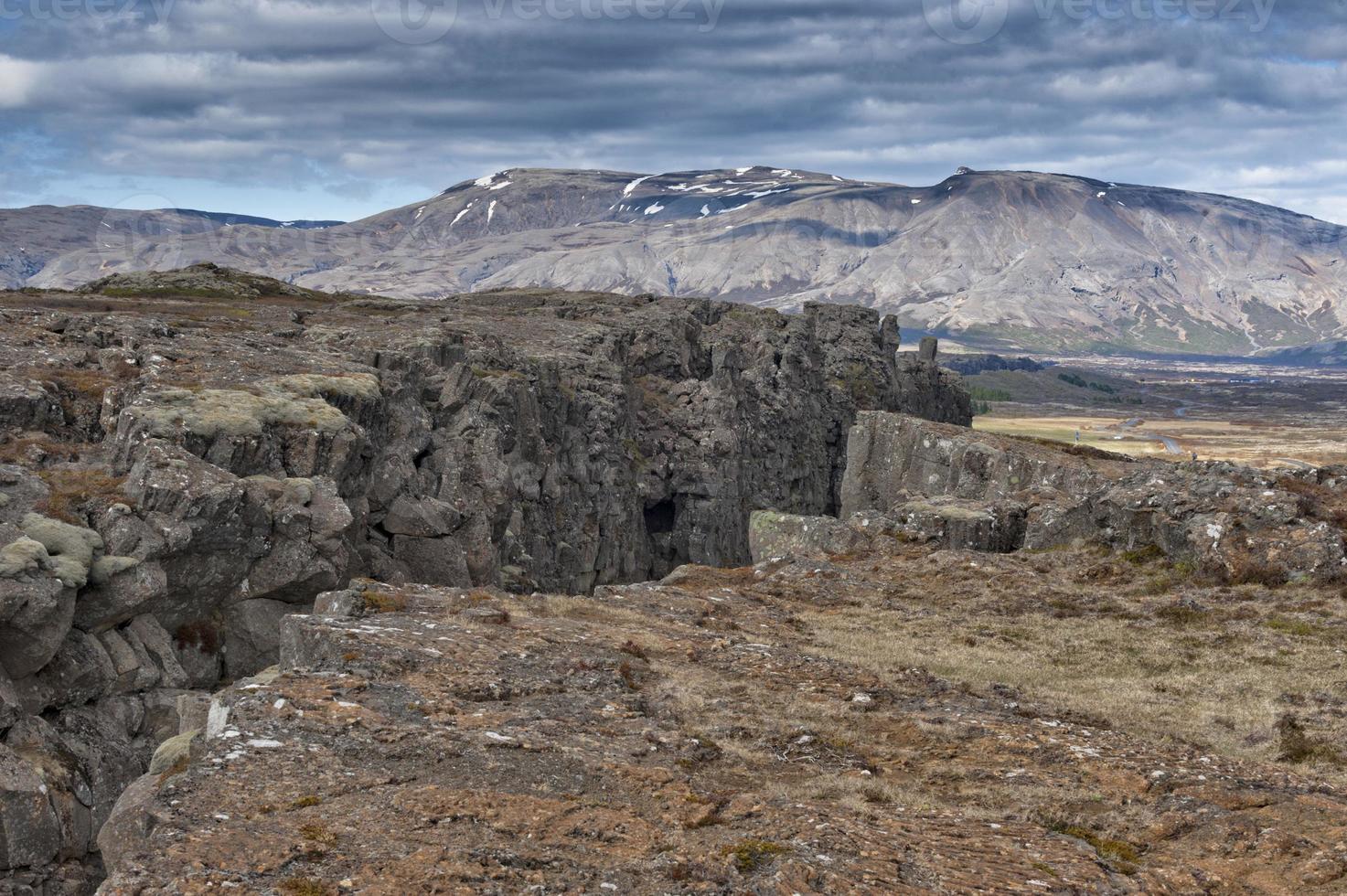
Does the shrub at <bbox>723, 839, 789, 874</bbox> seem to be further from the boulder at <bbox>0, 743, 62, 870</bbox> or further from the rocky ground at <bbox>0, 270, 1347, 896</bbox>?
the boulder at <bbox>0, 743, 62, 870</bbox>

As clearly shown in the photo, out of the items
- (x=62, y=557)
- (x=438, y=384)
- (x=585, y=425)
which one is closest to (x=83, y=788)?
(x=62, y=557)

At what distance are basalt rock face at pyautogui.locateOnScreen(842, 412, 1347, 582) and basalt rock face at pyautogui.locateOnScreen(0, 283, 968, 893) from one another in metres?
26.1

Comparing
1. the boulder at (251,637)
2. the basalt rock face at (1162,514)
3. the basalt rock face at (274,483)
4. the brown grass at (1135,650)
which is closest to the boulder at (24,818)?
the basalt rock face at (274,483)

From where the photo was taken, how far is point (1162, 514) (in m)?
45.8

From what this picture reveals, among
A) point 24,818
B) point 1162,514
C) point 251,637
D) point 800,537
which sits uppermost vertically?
point 1162,514

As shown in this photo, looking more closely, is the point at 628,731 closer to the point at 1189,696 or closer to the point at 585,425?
the point at 1189,696

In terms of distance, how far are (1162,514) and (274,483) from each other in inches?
1485

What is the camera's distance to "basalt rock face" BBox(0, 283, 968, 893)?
3709cm

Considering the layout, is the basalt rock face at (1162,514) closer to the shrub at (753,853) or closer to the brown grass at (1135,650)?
the brown grass at (1135,650)

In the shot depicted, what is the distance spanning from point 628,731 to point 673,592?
16.3 meters

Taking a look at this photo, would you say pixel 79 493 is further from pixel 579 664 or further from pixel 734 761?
pixel 734 761

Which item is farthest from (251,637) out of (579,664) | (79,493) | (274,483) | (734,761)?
(734,761)

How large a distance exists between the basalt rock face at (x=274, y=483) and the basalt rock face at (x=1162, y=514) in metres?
26.1

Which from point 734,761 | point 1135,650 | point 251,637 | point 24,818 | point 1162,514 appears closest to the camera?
point 734,761
